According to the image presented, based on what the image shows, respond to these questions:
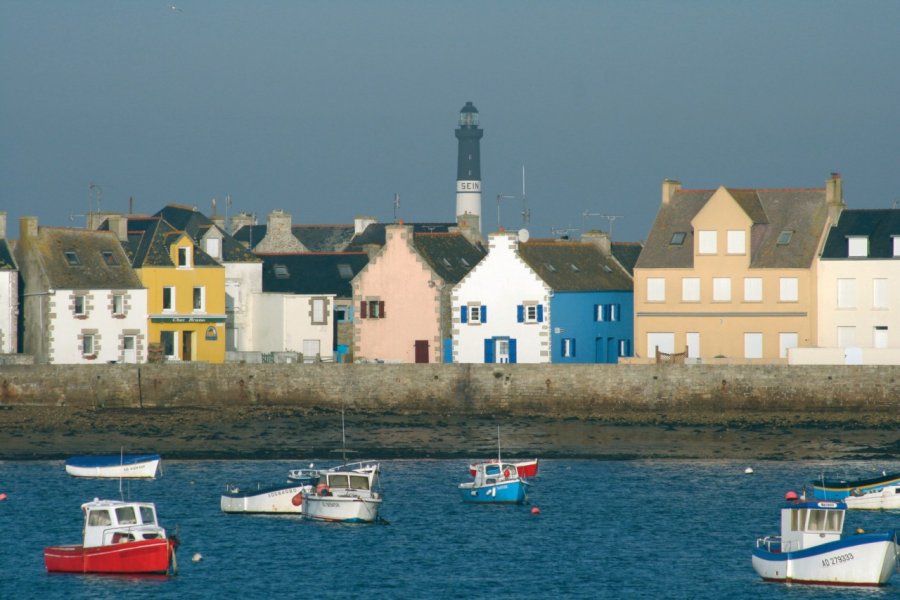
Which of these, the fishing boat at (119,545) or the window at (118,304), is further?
the window at (118,304)

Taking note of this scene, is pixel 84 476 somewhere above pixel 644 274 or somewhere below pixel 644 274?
below

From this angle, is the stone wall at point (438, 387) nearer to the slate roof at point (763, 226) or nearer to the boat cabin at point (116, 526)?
the slate roof at point (763, 226)

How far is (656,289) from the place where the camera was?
3282 inches

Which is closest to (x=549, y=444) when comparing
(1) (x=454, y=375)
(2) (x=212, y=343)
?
(1) (x=454, y=375)

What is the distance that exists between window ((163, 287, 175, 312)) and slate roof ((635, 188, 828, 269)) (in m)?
22.0

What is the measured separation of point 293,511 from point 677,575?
48.0ft

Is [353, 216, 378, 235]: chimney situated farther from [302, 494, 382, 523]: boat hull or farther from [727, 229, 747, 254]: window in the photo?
[302, 494, 382, 523]: boat hull

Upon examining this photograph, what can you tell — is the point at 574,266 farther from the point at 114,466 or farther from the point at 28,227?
the point at 114,466

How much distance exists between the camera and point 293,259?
92.8m

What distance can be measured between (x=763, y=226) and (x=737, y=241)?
1858mm

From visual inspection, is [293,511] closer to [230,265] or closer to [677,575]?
[677,575]

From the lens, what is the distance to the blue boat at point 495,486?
60906 mm

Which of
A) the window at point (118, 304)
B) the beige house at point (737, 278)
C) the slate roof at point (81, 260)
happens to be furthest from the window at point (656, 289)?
the window at point (118, 304)

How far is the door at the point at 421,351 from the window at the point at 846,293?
1966 centimetres
